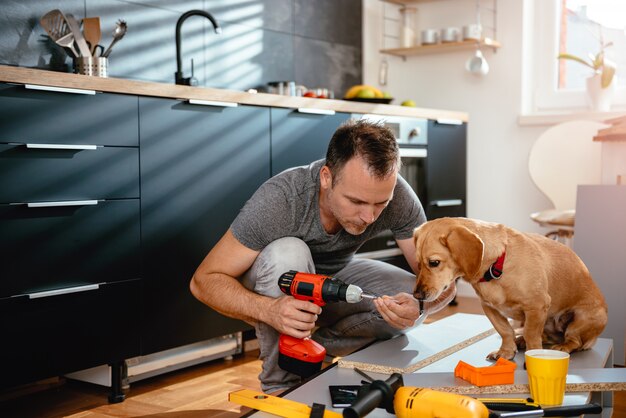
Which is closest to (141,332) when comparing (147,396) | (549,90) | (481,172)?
(147,396)

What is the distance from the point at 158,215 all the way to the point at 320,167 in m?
0.86

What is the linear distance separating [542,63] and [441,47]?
2.12ft

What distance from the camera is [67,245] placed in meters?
2.49

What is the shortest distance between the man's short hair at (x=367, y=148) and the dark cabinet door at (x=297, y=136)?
1.31 m

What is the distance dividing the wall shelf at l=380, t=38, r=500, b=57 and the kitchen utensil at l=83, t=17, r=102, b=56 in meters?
2.39

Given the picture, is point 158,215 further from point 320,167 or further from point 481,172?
point 481,172

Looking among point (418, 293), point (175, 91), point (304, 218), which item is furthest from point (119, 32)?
point (418, 293)

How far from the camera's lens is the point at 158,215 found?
2803 millimetres

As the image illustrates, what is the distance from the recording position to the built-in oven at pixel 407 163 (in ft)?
13.2

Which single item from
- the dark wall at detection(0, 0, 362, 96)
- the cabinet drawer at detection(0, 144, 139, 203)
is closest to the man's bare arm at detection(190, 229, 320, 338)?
the cabinet drawer at detection(0, 144, 139, 203)

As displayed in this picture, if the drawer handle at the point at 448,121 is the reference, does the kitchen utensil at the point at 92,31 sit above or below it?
above

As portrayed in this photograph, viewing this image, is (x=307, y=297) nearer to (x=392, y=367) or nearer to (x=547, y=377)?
(x=392, y=367)

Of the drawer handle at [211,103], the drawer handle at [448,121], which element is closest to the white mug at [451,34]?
the drawer handle at [448,121]

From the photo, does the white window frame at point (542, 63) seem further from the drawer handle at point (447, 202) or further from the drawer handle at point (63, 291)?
the drawer handle at point (63, 291)
